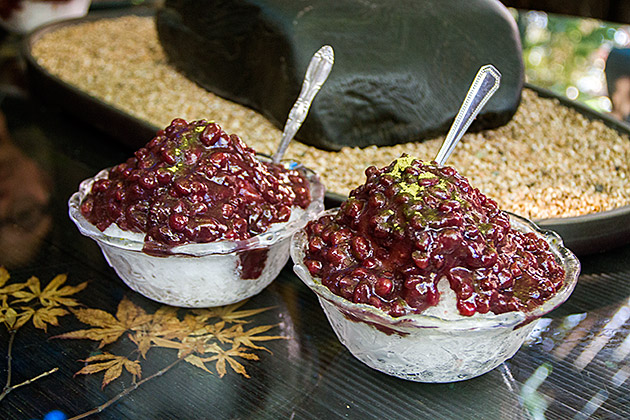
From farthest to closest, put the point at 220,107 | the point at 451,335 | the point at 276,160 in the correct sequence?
the point at 220,107 < the point at 276,160 < the point at 451,335

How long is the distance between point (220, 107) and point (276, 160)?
0.59 metres

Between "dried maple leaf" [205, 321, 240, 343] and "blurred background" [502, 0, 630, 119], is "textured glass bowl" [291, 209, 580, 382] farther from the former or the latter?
"blurred background" [502, 0, 630, 119]

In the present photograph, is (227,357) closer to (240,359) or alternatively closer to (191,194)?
(240,359)

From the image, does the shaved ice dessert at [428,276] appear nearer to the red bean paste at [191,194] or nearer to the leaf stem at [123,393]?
the red bean paste at [191,194]

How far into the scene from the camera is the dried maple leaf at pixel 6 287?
3.36ft

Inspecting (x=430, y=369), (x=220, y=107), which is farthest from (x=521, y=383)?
(x=220, y=107)

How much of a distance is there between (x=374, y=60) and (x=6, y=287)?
0.91 metres

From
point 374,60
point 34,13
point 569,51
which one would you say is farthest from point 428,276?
point 569,51

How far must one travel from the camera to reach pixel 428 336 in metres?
0.73

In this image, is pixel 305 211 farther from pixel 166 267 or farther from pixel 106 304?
pixel 106 304

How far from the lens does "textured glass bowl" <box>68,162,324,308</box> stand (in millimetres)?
859

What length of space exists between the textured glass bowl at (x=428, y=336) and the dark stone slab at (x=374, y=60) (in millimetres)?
675

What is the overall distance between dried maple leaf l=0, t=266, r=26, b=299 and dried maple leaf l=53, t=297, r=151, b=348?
0.13 metres

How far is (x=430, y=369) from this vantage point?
78 cm
